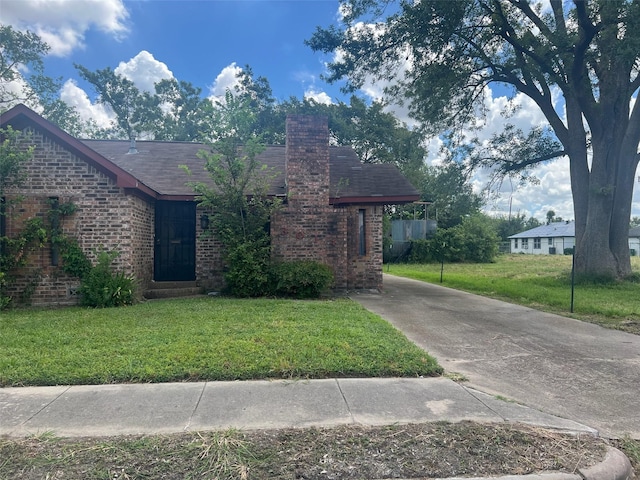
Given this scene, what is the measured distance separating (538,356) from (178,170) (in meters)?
10.5

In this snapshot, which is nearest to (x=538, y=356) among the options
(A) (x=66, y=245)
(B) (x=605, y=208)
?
(A) (x=66, y=245)

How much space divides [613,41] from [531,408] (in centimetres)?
1249

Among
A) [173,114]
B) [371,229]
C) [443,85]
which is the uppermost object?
[173,114]

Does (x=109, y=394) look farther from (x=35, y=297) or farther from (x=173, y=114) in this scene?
(x=173, y=114)

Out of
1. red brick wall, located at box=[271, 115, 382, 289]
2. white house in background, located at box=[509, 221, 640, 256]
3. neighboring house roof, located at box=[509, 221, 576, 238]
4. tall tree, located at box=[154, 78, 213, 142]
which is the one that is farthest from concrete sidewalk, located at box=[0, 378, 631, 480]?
neighboring house roof, located at box=[509, 221, 576, 238]

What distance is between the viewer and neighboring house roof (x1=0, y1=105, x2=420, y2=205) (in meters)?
8.23

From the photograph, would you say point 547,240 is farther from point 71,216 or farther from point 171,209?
point 71,216

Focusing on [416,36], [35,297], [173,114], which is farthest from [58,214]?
[173,114]

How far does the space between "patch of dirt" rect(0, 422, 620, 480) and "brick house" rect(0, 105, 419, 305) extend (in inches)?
256

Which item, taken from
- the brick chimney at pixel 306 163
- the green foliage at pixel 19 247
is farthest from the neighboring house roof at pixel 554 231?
the green foliage at pixel 19 247

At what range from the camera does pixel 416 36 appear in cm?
1223

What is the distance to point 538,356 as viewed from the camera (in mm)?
5348

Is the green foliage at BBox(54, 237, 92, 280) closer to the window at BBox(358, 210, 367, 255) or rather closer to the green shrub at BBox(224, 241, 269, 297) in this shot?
the green shrub at BBox(224, 241, 269, 297)

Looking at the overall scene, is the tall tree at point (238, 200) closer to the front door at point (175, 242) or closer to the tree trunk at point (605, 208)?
the front door at point (175, 242)
